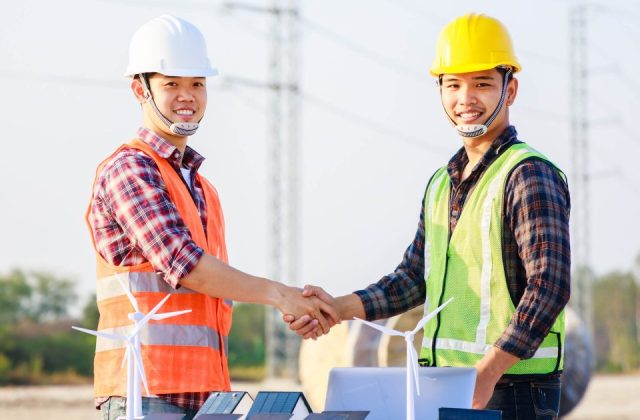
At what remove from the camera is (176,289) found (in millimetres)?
5836

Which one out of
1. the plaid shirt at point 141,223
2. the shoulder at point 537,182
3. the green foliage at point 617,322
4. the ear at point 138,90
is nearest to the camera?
the shoulder at point 537,182

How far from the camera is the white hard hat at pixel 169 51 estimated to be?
6.29 metres

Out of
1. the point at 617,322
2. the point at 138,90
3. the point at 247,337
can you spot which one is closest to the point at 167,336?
the point at 138,90

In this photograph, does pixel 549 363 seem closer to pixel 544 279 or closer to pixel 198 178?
pixel 544 279

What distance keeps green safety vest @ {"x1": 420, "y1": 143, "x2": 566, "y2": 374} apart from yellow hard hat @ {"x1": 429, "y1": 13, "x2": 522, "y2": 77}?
44 centimetres

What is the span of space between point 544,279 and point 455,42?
133cm

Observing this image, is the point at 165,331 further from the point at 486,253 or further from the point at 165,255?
the point at 486,253

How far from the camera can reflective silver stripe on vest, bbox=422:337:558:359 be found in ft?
18.1

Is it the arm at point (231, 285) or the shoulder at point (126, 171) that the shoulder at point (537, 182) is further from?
the shoulder at point (126, 171)

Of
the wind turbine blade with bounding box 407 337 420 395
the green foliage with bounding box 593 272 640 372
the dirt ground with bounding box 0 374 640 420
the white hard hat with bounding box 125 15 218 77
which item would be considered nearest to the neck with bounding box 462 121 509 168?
the white hard hat with bounding box 125 15 218 77

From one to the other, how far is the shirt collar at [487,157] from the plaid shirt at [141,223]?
1.29 meters

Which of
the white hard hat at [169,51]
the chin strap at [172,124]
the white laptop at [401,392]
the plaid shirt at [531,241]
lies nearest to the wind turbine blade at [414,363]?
the white laptop at [401,392]

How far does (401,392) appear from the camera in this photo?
4.65m

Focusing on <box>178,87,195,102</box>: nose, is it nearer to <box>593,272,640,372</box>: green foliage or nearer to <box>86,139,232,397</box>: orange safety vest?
<box>86,139,232,397</box>: orange safety vest
